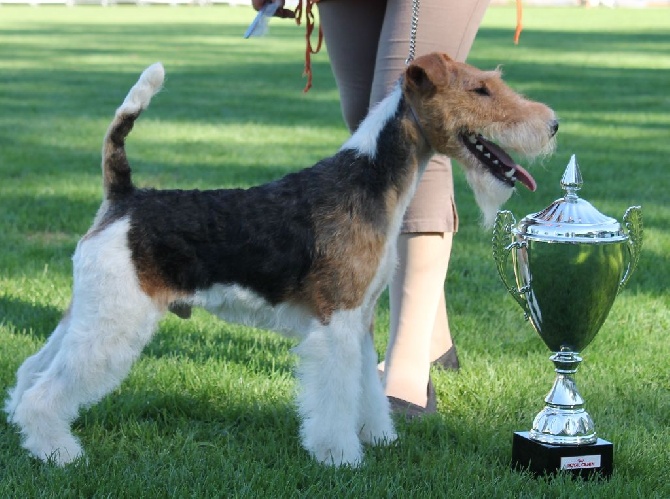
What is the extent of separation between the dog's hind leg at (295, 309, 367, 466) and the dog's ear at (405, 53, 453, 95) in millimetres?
775

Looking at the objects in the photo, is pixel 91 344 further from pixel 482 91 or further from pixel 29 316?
pixel 29 316

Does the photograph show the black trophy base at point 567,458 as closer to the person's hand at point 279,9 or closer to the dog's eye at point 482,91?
the dog's eye at point 482,91

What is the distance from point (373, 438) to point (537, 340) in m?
1.55

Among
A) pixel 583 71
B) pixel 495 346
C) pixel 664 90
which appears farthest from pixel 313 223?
pixel 583 71

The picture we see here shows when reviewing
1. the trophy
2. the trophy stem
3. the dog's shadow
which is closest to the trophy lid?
the trophy

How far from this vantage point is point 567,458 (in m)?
3.43

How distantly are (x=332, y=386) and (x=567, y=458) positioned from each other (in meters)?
0.80

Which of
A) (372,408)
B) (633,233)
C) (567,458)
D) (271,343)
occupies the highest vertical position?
(633,233)

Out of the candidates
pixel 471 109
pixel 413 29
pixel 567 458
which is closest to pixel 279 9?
pixel 413 29

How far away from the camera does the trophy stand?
3.43 meters

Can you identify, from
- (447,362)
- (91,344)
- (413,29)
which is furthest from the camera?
(447,362)

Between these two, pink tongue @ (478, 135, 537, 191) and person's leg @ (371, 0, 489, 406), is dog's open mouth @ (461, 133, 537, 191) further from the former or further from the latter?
person's leg @ (371, 0, 489, 406)

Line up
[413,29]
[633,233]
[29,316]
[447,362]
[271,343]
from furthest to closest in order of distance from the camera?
[29,316] < [271,343] < [447,362] < [413,29] < [633,233]

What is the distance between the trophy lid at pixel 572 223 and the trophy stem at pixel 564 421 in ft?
1.69
